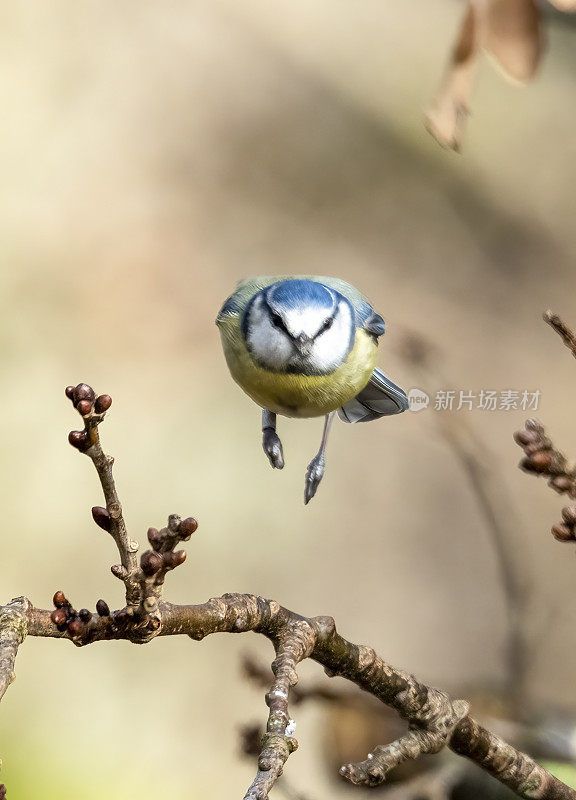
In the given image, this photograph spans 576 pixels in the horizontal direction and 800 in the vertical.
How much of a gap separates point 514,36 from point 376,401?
436mm

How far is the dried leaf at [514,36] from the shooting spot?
1.62 feet

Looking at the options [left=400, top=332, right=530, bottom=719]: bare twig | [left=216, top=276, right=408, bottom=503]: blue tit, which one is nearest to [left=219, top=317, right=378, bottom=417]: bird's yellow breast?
[left=216, top=276, right=408, bottom=503]: blue tit

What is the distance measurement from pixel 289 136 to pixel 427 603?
95cm

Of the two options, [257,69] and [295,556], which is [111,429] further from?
[257,69]

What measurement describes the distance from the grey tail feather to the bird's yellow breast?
0.06 m

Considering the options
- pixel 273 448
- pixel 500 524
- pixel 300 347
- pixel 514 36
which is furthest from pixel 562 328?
pixel 500 524

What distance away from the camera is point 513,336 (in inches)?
62.8

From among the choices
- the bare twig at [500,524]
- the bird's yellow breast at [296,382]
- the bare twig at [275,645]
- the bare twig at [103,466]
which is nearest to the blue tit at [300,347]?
the bird's yellow breast at [296,382]

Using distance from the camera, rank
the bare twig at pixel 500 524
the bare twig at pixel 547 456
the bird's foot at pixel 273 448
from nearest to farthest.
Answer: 1. the bare twig at pixel 547 456
2. the bird's foot at pixel 273 448
3. the bare twig at pixel 500 524

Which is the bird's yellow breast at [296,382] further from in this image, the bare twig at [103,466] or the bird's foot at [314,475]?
the bare twig at [103,466]

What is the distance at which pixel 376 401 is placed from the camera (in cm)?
88

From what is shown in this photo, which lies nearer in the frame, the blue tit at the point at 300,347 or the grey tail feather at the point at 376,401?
the blue tit at the point at 300,347

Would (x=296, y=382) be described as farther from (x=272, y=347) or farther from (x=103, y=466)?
(x=103, y=466)

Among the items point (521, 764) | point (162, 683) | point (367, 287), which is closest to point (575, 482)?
point (521, 764)
